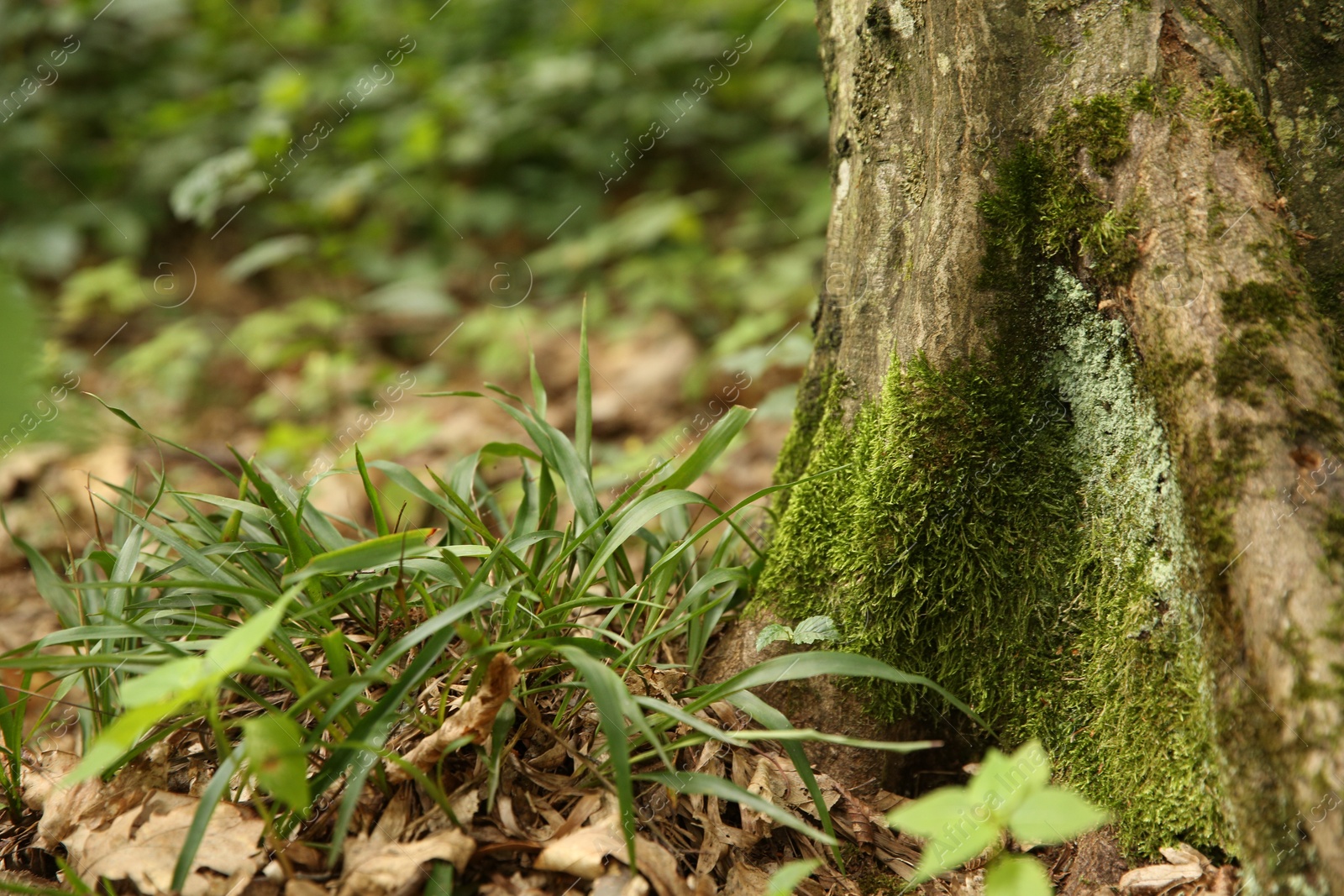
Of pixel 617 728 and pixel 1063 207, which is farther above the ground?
pixel 1063 207

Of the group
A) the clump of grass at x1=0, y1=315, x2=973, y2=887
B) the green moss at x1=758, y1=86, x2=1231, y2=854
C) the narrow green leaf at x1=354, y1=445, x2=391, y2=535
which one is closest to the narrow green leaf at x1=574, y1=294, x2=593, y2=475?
the clump of grass at x1=0, y1=315, x2=973, y2=887

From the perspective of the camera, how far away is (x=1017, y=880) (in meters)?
0.88

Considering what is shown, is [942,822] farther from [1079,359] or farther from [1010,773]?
[1079,359]

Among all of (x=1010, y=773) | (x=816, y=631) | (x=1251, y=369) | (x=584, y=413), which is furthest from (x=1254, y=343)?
(x=584, y=413)

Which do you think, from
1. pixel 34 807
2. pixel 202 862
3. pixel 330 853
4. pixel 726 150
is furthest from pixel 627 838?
pixel 726 150

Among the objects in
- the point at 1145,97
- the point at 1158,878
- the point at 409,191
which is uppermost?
the point at 409,191

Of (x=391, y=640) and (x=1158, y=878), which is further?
(x=391, y=640)

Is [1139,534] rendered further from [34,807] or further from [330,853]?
[34,807]

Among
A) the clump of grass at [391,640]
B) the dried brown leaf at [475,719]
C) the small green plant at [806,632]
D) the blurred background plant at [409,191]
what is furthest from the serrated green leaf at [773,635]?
the blurred background plant at [409,191]

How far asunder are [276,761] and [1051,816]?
0.82m

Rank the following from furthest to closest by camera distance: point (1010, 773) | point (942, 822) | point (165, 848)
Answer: point (165, 848) → point (1010, 773) → point (942, 822)

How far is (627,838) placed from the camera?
3.32 ft

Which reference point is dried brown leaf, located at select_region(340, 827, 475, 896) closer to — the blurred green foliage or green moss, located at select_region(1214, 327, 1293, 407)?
green moss, located at select_region(1214, 327, 1293, 407)

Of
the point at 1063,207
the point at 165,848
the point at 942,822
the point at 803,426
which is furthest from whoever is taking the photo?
the point at 803,426
